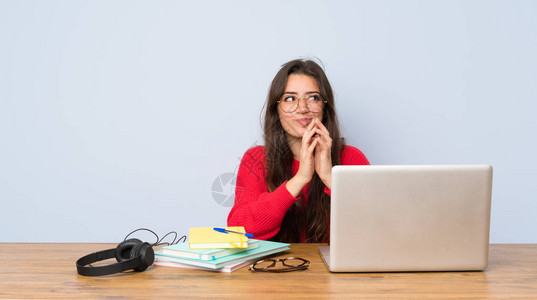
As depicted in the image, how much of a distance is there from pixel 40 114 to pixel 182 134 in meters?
0.83

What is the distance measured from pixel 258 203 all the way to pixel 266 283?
0.71 m

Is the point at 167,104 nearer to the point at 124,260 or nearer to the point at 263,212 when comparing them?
the point at 263,212

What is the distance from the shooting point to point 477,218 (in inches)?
44.6

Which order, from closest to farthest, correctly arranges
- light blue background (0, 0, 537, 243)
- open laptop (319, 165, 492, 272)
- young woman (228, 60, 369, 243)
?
open laptop (319, 165, 492, 272) < young woman (228, 60, 369, 243) < light blue background (0, 0, 537, 243)

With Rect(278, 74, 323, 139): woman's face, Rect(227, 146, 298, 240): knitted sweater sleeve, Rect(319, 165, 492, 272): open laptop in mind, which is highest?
Rect(278, 74, 323, 139): woman's face

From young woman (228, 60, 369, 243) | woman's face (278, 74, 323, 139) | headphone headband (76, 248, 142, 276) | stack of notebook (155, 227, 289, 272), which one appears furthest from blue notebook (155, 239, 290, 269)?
woman's face (278, 74, 323, 139)

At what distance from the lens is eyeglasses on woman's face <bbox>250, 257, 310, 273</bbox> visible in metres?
1.19

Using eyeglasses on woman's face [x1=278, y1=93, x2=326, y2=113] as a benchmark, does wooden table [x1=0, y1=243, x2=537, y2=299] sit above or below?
below

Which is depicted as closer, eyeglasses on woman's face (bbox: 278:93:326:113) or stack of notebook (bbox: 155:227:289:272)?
stack of notebook (bbox: 155:227:289:272)

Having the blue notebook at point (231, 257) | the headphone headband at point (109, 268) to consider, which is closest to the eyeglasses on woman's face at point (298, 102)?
the blue notebook at point (231, 257)

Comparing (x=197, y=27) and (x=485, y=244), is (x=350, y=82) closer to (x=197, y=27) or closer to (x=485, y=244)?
(x=197, y=27)

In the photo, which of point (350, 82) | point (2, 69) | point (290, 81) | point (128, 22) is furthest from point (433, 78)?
point (2, 69)

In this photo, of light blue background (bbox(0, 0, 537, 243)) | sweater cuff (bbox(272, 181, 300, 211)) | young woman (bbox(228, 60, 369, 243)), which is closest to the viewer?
A: sweater cuff (bbox(272, 181, 300, 211))

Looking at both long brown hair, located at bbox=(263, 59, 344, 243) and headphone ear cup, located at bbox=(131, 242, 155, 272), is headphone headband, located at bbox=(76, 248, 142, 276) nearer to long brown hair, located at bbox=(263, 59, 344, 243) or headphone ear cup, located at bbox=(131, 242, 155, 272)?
headphone ear cup, located at bbox=(131, 242, 155, 272)
